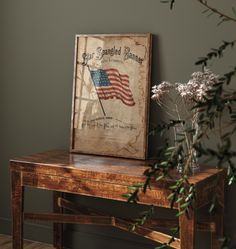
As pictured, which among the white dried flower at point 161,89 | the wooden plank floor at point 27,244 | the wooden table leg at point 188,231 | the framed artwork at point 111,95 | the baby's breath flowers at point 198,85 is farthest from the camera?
the wooden plank floor at point 27,244

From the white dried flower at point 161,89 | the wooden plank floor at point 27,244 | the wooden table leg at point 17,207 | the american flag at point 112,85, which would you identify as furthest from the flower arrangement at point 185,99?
the wooden plank floor at point 27,244

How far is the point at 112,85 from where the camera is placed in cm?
340

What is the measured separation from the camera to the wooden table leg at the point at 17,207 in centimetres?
320

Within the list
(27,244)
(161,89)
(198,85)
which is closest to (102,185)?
(161,89)

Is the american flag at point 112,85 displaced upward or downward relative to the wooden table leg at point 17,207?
upward

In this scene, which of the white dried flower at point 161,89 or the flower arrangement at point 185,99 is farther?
the white dried flower at point 161,89

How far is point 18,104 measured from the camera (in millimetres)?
3914

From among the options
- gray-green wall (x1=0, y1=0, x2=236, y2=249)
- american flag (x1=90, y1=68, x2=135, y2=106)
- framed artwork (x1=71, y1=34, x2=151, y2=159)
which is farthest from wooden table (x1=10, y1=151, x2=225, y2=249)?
american flag (x1=90, y1=68, x2=135, y2=106)

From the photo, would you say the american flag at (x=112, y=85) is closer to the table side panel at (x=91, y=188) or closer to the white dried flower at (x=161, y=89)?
the white dried flower at (x=161, y=89)

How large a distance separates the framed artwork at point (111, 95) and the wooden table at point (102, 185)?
0.12 m

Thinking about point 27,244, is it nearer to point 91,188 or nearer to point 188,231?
point 91,188

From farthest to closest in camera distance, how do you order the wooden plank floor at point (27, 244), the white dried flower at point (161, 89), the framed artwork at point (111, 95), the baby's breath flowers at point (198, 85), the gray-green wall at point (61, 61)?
1. the wooden plank floor at point (27, 244)
2. the framed artwork at point (111, 95)
3. the gray-green wall at point (61, 61)
4. the white dried flower at point (161, 89)
5. the baby's breath flowers at point (198, 85)

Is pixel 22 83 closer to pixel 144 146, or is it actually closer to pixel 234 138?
pixel 144 146

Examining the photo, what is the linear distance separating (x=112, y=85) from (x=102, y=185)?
2.68 ft
